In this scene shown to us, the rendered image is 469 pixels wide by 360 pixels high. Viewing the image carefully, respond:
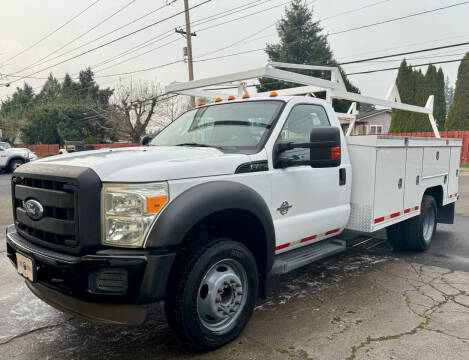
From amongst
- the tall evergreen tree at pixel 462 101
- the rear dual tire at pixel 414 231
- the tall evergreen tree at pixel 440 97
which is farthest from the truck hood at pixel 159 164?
the tall evergreen tree at pixel 440 97

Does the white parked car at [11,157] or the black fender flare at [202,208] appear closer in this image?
the black fender flare at [202,208]

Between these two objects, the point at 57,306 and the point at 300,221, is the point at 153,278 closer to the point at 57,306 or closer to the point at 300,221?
the point at 57,306

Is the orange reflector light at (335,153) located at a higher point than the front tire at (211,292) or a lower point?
higher

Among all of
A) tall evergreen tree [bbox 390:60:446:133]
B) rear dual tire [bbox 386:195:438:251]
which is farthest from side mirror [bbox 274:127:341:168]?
tall evergreen tree [bbox 390:60:446:133]

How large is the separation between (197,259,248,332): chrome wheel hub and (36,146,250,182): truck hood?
0.71m

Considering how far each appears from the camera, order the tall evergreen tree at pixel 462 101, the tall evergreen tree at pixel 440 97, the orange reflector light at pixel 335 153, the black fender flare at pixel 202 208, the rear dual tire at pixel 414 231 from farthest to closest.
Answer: the tall evergreen tree at pixel 440 97
the tall evergreen tree at pixel 462 101
the rear dual tire at pixel 414 231
the orange reflector light at pixel 335 153
the black fender flare at pixel 202 208

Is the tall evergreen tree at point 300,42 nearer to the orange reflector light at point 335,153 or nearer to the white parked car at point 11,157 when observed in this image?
the white parked car at point 11,157

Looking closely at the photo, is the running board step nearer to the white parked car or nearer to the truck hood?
the truck hood

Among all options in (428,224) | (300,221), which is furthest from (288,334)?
(428,224)

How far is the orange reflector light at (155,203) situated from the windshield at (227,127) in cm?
103

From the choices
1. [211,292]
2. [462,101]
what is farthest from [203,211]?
[462,101]

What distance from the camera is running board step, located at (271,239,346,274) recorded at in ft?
11.0

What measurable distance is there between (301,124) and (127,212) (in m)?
2.00

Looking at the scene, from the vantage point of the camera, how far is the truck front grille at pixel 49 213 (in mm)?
2482
